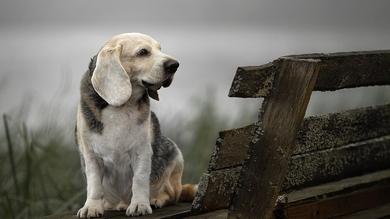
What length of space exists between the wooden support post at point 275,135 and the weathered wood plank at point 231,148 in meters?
0.03

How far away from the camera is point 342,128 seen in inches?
121

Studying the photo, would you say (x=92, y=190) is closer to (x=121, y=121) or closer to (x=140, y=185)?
(x=140, y=185)

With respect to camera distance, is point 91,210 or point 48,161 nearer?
point 91,210

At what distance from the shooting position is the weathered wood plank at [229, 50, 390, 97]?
7.54ft

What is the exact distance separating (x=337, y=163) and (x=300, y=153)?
0.45m

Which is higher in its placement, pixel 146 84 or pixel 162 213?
pixel 146 84

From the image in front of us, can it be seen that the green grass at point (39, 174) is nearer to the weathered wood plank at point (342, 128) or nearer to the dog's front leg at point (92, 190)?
the dog's front leg at point (92, 190)

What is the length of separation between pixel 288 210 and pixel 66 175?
1717mm

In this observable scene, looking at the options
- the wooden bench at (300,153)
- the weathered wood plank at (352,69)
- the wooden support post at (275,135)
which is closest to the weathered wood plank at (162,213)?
the wooden bench at (300,153)

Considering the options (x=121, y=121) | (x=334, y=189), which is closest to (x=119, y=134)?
(x=121, y=121)

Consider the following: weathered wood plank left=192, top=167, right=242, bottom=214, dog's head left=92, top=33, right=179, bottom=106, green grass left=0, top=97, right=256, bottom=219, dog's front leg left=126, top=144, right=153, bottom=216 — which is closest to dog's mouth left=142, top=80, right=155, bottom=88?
dog's head left=92, top=33, right=179, bottom=106

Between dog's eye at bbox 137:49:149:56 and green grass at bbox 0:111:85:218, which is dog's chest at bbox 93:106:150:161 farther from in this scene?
green grass at bbox 0:111:85:218

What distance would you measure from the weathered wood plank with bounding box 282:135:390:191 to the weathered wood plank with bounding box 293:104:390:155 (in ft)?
0.13

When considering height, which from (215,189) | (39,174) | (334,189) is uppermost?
(215,189)
